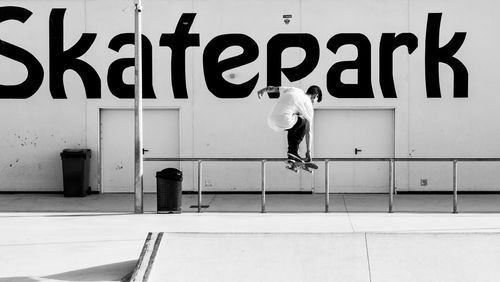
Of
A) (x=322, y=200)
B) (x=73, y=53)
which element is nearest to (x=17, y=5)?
(x=73, y=53)

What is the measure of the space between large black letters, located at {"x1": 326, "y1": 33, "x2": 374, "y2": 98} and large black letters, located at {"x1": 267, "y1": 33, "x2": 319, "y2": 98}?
418mm

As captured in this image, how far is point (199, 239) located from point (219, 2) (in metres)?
10.4

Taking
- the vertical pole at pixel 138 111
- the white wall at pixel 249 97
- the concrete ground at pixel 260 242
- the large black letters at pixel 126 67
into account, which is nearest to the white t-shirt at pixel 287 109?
the concrete ground at pixel 260 242

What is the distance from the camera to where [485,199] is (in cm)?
1875

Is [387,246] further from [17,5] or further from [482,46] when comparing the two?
[17,5]

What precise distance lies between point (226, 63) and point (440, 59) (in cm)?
511

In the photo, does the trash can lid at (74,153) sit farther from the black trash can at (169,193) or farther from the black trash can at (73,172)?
the black trash can at (169,193)

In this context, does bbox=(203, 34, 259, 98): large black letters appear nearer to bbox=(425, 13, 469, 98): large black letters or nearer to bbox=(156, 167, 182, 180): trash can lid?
bbox=(425, 13, 469, 98): large black letters

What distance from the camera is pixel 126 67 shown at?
19828 millimetres

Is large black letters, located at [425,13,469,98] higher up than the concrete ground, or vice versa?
large black letters, located at [425,13,469,98]

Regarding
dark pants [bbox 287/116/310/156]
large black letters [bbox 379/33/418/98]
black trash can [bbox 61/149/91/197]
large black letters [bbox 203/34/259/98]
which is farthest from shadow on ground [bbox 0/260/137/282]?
large black letters [bbox 379/33/418/98]

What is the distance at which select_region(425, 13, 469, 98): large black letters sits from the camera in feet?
64.1

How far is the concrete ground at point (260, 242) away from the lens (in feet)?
30.7

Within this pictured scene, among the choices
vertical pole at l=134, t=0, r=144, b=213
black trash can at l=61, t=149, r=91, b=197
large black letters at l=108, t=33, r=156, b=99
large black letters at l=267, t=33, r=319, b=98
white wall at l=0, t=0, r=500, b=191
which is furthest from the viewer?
large black letters at l=108, t=33, r=156, b=99
